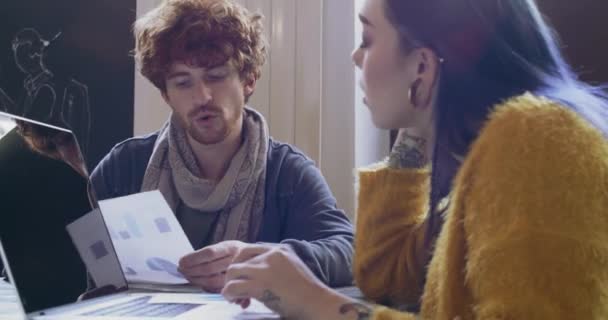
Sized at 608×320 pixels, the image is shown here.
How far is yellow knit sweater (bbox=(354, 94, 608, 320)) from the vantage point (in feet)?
1.61

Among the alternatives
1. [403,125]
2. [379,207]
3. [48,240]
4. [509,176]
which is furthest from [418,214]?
[48,240]

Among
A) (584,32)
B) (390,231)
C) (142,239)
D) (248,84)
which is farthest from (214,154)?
(584,32)

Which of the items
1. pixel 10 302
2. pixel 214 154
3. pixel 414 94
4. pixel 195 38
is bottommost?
pixel 10 302

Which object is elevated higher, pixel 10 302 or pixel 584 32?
pixel 584 32

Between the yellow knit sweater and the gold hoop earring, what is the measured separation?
6.7 inches

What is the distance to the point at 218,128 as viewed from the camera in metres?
1.29

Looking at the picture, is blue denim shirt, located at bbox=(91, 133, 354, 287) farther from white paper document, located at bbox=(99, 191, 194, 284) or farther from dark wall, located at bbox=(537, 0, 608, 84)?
dark wall, located at bbox=(537, 0, 608, 84)

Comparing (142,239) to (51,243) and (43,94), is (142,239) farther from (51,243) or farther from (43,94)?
(43,94)

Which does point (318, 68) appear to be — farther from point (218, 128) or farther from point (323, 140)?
point (218, 128)

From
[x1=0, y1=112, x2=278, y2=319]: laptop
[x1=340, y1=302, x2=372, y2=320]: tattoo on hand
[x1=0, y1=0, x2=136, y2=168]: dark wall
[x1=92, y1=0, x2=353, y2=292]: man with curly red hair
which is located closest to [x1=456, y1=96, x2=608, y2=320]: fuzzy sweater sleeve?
[x1=340, y1=302, x2=372, y2=320]: tattoo on hand

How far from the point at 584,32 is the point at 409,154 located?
0.72 m

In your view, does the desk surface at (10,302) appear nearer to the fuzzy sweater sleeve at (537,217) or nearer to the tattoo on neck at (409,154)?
the tattoo on neck at (409,154)

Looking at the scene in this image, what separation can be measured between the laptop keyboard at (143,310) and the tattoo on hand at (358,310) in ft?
0.58

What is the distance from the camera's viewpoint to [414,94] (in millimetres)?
744
